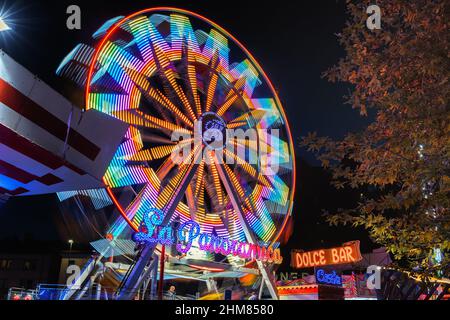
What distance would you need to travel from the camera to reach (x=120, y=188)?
13883 mm

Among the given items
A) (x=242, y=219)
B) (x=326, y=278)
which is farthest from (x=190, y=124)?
(x=326, y=278)

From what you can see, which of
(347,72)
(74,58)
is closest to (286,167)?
(74,58)

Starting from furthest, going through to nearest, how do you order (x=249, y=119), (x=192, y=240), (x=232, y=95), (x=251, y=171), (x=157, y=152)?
(x=249, y=119) → (x=251, y=171) → (x=232, y=95) → (x=157, y=152) → (x=192, y=240)

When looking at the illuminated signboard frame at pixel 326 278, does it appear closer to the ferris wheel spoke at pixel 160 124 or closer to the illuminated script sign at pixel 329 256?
the illuminated script sign at pixel 329 256

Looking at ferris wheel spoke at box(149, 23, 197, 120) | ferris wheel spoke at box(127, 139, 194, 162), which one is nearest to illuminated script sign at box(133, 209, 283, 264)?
ferris wheel spoke at box(127, 139, 194, 162)

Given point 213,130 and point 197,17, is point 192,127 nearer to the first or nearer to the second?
point 213,130

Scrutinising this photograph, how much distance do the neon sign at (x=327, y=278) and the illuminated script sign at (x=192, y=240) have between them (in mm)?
1729

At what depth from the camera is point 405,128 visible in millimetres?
5688

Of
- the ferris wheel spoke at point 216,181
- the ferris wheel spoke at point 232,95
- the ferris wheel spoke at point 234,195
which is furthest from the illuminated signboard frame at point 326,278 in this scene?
the ferris wheel spoke at point 232,95

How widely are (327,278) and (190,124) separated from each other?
851 cm

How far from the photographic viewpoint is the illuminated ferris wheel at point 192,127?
1428cm

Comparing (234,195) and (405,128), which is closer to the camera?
(405,128)

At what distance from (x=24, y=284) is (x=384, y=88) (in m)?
47.6
